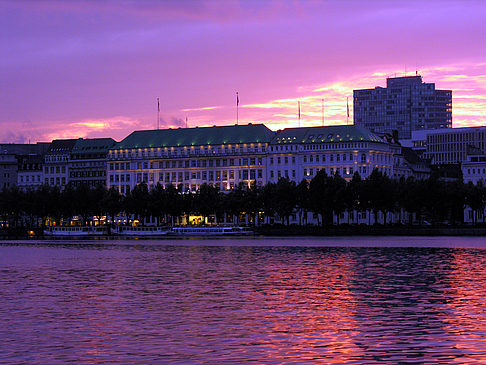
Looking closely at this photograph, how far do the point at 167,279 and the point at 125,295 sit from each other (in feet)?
44.5

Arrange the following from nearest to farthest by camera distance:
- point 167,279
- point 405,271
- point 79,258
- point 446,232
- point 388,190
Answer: point 167,279 < point 405,271 < point 79,258 < point 446,232 < point 388,190

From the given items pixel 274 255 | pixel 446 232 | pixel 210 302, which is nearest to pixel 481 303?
pixel 210 302

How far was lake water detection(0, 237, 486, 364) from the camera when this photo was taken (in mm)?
37406

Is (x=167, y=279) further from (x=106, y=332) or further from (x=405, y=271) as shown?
(x=106, y=332)

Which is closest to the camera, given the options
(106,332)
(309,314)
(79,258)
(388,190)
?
(106,332)

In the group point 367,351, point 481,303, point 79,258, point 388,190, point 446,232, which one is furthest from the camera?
point 388,190

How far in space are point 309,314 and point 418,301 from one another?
351 inches

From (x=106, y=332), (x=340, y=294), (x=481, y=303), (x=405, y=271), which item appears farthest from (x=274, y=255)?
(x=106, y=332)

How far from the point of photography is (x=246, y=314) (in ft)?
162

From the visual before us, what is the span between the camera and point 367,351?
1473 inches

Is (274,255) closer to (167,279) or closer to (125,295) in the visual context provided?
(167,279)

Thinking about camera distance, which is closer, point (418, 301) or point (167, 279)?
point (418, 301)

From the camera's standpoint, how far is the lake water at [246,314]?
37.4 m

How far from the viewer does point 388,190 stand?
19238cm
